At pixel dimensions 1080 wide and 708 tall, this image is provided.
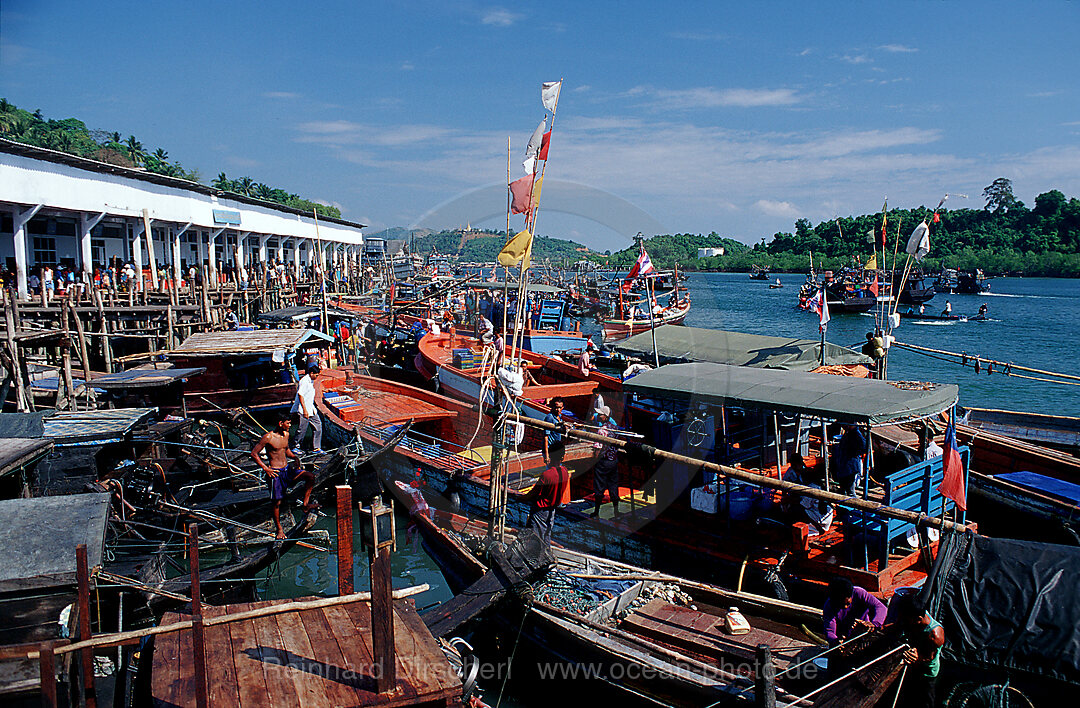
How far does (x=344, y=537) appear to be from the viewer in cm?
483

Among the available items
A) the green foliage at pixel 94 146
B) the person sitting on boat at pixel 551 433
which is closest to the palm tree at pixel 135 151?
the green foliage at pixel 94 146

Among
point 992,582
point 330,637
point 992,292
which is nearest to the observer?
point 330,637

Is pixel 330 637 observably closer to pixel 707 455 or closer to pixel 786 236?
pixel 707 455

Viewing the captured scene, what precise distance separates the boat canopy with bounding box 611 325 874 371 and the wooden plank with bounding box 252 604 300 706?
10.9 metres

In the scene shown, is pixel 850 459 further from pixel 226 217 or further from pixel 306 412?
pixel 226 217

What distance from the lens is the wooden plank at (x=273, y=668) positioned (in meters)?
3.65

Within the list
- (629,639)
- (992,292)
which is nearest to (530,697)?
(629,639)

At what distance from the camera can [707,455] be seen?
9.58 m

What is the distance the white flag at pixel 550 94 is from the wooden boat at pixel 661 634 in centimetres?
639

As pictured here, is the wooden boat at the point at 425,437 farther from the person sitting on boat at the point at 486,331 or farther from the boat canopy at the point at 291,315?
the boat canopy at the point at 291,315

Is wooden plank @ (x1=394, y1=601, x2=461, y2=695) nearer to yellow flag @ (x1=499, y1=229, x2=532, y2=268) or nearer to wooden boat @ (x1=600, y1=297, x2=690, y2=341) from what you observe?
yellow flag @ (x1=499, y1=229, x2=532, y2=268)

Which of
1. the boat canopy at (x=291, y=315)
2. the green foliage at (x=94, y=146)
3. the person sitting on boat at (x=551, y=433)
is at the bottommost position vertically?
the person sitting on boat at (x=551, y=433)

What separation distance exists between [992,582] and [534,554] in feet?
13.1

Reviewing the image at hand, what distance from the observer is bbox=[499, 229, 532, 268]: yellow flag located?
9562 mm
